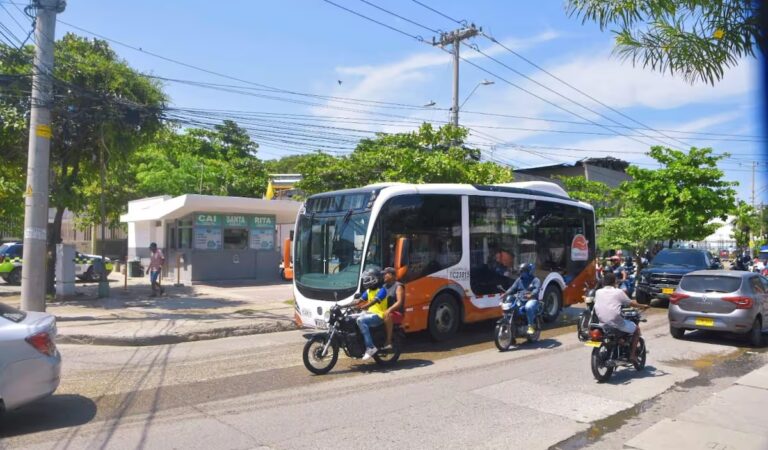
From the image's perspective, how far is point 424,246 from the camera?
36.3ft

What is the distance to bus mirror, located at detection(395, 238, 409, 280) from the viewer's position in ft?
32.1

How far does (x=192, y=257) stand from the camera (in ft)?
75.4

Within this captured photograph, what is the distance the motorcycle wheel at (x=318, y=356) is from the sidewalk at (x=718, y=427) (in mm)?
4306

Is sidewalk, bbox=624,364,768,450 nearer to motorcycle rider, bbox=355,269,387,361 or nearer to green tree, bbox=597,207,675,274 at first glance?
motorcycle rider, bbox=355,269,387,361

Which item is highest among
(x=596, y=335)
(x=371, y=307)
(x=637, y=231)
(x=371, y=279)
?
(x=637, y=231)

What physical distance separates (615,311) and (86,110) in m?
14.7

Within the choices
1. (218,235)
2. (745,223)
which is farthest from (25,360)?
(745,223)

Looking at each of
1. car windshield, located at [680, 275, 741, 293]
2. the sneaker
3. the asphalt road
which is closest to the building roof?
the asphalt road

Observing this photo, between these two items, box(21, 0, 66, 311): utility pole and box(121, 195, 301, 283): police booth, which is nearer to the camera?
box(21, 0, 66, 311): utility pole

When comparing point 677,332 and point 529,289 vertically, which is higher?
point 529,289

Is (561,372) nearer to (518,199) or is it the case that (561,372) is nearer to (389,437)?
(389,437)

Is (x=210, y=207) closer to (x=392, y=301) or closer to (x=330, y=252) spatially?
(x=330, y=252)

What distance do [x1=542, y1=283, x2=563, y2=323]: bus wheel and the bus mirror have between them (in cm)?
562

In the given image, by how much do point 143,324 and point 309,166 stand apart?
940 cm
